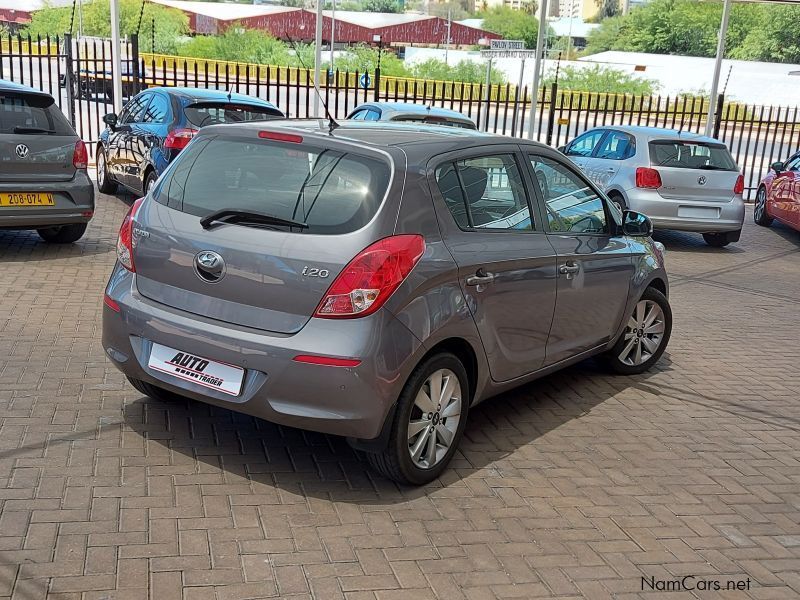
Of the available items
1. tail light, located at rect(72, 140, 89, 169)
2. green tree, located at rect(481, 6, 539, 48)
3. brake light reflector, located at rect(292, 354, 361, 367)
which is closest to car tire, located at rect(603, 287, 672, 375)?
brake light reflector, located at rect(292, 354, 361, 367)

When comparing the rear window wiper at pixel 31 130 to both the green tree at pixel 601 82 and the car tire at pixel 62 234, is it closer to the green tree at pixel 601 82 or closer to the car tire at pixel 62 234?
the car tire at pixel 62 234

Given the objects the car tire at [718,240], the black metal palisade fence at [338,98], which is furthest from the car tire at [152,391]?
the car tire at [718,240]

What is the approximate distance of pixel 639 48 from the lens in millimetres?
81250

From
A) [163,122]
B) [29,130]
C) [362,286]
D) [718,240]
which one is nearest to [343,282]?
[362,286]

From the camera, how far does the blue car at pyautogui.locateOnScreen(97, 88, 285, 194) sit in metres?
11.2

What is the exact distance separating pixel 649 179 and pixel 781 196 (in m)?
3.39

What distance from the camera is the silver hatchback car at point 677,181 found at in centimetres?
1254

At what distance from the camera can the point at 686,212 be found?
1263cm

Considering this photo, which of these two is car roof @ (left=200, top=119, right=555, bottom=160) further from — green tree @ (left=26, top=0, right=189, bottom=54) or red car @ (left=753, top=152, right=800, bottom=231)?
green tree @ (left=26, top=0, right=189, bottom=54)

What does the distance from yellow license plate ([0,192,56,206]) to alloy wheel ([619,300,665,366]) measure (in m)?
5.66

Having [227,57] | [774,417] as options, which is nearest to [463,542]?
[774,417]

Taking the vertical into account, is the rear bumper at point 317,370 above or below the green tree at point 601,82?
above

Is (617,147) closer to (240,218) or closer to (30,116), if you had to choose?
(30,116)

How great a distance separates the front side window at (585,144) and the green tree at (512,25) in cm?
9028
